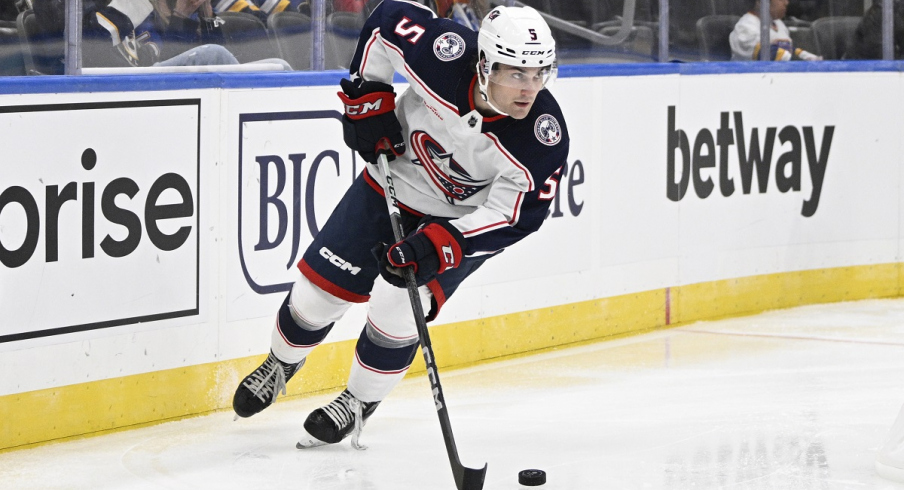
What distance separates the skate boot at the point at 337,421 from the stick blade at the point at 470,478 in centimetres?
51

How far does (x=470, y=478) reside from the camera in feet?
10.1

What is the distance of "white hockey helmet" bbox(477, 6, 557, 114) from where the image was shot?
10.1 feet

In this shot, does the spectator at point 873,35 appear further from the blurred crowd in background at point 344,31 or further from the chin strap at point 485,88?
the chin strap at point 485,88

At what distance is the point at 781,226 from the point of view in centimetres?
592

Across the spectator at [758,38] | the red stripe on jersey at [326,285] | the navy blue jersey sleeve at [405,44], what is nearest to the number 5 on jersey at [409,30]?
the navy blue jersey sleeve at [405,44]

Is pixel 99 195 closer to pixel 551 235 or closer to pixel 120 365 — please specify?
pixel 120 365

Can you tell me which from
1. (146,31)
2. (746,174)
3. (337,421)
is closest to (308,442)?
(337,421)

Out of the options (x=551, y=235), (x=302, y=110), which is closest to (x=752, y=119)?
(x=551, y=235)

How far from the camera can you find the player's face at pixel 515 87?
10.2 feet

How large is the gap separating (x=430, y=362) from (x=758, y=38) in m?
3.14

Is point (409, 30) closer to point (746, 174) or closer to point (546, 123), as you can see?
point (546, 123)

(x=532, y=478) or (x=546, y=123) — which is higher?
(x=546, y=123)

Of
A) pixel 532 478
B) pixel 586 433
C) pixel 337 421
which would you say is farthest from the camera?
pixel 586 433

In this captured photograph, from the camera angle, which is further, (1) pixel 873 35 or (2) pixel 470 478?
(1) pixel 873 35
